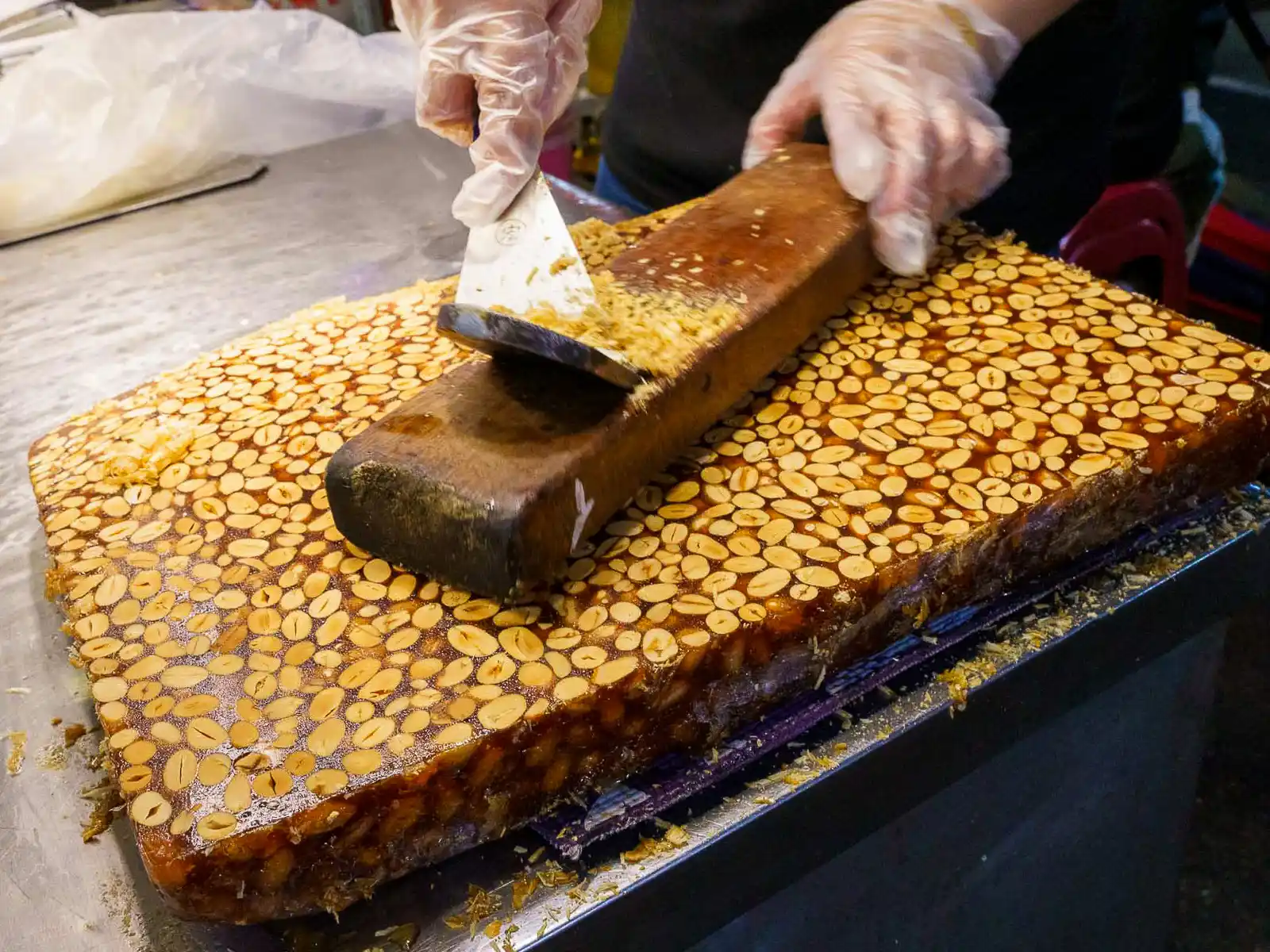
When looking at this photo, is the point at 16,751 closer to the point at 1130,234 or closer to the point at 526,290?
the point at 526,290

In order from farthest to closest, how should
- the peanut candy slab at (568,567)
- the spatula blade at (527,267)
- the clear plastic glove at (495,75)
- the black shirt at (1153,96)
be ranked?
the black shirt at (1153,96)
the clear plastic glove at (495,75)
the spatula blade at (527,267)
the peanut candy slab at (568,567)

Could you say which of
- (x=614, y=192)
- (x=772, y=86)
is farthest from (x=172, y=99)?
(x=772, y=86)

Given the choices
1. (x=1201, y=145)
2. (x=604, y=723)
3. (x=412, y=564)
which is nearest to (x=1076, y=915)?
(x=604, y=723)

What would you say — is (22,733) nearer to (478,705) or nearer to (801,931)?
(478,705)

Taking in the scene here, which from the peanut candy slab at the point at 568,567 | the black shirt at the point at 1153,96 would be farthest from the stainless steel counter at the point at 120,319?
the black shirt at the point at 1153,96

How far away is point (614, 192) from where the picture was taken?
211 centimetres

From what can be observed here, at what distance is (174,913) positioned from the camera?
737mm

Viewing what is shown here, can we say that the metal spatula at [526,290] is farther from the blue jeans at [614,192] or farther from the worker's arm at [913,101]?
the blue jeans at [614,192]

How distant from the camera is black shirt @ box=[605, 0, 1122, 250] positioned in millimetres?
1652

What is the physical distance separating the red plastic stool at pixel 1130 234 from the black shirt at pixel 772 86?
27 centimetres

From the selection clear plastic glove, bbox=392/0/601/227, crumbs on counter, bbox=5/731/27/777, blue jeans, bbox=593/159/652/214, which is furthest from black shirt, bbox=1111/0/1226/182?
crumbs on counter, bbox=5/731/27/777

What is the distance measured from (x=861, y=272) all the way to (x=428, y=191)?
3.79ft

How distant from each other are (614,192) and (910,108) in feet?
3.03

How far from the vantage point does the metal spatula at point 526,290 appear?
870mm
